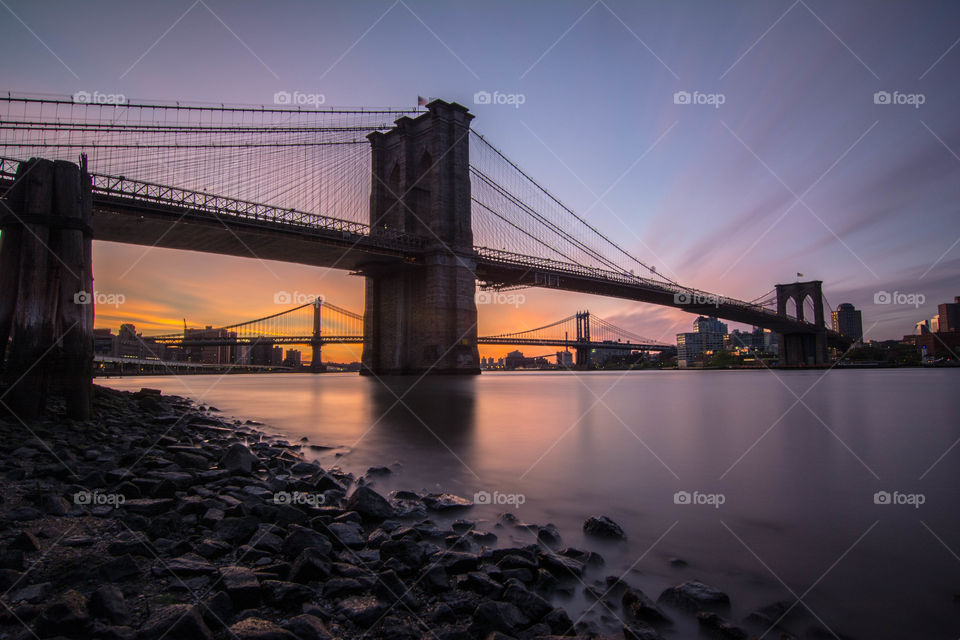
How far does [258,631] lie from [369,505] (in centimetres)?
182

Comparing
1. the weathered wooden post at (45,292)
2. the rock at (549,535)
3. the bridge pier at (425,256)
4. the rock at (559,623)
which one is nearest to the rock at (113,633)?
the rock at (559,623)

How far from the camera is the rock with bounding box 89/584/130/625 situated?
6.44 feet

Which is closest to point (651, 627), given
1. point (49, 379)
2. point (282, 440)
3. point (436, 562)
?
point (436, 562)

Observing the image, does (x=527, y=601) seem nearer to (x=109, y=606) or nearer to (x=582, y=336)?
(x=109, y=606)

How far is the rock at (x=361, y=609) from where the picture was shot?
7.13 ft

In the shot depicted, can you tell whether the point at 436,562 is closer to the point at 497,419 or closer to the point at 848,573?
the point at 848,573

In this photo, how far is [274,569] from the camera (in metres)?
2.52

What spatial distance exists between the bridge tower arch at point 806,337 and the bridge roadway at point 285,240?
31.6 meters

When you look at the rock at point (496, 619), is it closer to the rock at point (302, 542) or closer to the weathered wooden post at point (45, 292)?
the rock at point (302, 542)

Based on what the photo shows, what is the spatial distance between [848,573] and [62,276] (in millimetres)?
9638

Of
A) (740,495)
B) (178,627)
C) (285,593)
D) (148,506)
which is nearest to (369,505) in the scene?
(285,593)

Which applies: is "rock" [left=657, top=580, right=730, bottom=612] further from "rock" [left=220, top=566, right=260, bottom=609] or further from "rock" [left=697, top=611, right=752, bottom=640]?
"rock" [left=220, top=566, right=260, bottom=609]

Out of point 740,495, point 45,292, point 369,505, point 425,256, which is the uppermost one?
point 425,256

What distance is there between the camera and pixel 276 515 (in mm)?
3422
